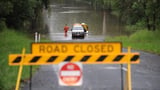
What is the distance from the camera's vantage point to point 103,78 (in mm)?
16203

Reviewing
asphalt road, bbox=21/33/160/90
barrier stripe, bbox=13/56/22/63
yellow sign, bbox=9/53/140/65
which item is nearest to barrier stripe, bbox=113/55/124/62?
yellow sign, bbox=9/53/140/65

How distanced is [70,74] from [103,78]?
6256mm

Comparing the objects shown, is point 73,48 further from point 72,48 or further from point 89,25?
point 89,25

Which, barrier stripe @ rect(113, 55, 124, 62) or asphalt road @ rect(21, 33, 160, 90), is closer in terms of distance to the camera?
barrier stripe @ rect(113, 55, 124, 62)

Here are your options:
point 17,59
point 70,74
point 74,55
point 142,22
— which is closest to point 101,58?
point 74,55

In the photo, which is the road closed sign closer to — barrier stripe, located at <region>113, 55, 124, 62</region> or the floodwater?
barrier stripe, located at <region>113, 55, 124, 62</region>

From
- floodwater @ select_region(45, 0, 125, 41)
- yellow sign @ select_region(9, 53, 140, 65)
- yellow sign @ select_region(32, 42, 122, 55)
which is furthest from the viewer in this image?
floodwater @ select_region(45, 0, 125, 41)

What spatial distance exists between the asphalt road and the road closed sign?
Result: 348cm

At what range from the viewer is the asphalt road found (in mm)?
13875

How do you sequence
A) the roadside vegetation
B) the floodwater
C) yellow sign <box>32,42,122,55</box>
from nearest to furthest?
1. yellow sign <box>32,42,122,55</box>
2. the roadside vegetation
3. the floodwater

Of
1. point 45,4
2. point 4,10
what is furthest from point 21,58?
point 45,4

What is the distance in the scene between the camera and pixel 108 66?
20719 mm

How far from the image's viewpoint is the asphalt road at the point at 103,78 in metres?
13.9

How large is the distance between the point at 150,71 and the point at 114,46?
874 centimetres
